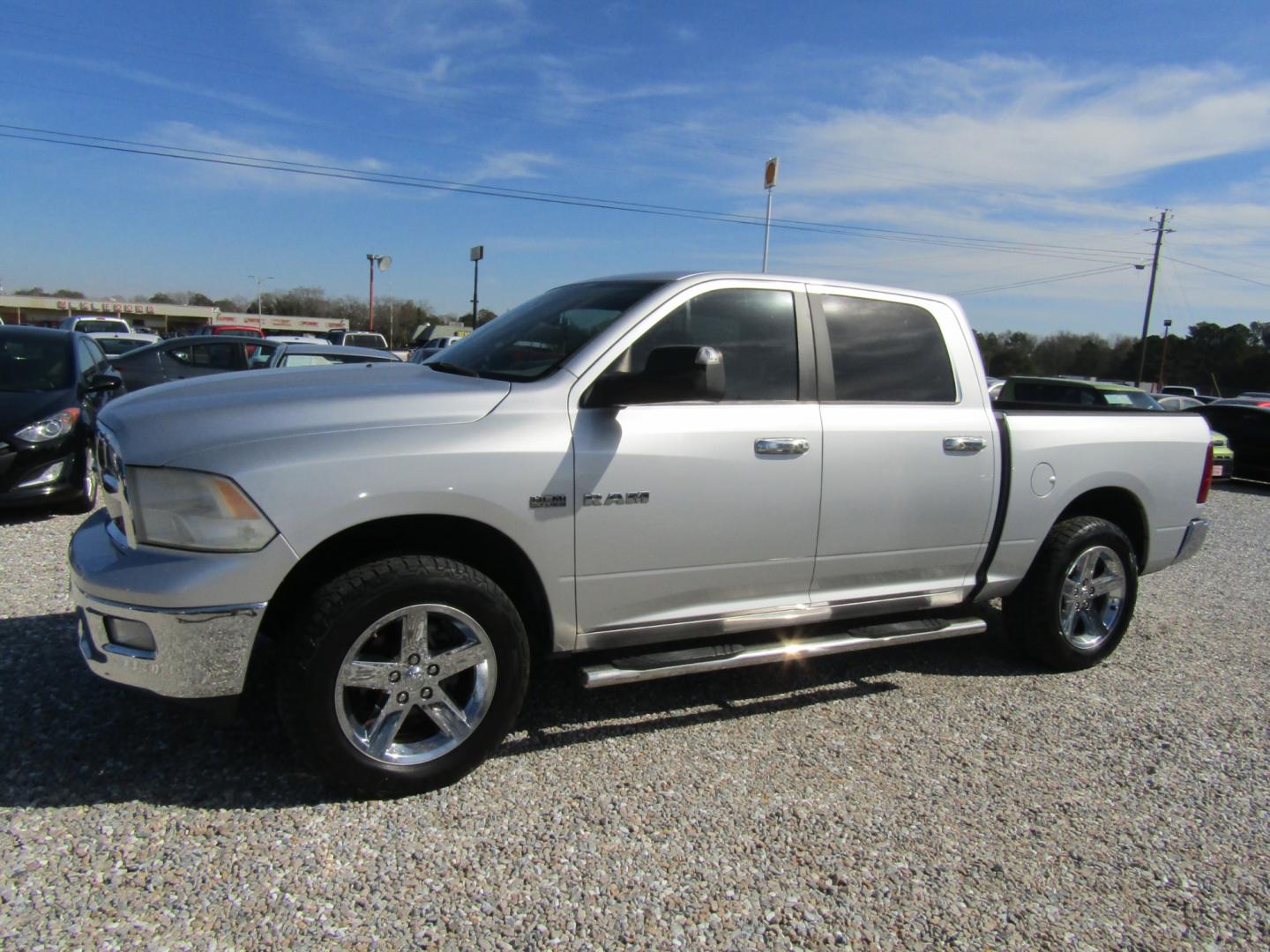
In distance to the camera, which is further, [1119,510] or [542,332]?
[1119,510]

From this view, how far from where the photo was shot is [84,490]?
702cm

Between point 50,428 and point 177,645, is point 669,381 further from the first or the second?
point 50,428

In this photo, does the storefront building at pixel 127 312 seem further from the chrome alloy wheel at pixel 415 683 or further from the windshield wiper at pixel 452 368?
the chrome alloy wheel at pixel 415 683

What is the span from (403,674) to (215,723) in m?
1.02

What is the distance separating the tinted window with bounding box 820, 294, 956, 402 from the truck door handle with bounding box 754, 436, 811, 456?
359mm

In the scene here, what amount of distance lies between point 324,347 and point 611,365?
28.8ft

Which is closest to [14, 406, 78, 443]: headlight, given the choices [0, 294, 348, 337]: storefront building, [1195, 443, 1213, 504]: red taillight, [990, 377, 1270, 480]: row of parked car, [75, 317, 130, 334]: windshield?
[1195, 443, 1213, 504]: red taillight

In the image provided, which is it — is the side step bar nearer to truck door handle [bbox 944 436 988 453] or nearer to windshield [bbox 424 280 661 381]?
truck door handle [bbox 944 436 988 453]

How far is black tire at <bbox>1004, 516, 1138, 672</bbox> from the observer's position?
4.50 meters

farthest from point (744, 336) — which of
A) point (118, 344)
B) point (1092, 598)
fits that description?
point (118, 344)

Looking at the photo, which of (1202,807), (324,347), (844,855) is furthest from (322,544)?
(324,347)

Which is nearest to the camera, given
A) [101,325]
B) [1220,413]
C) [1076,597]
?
[1076,597]

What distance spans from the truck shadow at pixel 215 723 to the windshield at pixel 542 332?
1.35m

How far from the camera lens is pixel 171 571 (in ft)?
8.81
